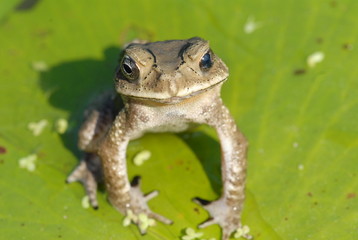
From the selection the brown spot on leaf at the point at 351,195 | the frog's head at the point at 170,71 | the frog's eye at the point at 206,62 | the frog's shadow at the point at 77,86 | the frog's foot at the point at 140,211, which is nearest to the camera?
the frog's head at the point at 170,71

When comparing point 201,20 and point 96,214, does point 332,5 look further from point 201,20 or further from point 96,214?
point 96,214

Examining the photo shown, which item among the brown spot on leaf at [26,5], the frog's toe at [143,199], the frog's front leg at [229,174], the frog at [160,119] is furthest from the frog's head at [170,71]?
the brown spot on leaf at [26,5]

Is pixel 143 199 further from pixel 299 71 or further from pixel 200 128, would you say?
pixel 299 71

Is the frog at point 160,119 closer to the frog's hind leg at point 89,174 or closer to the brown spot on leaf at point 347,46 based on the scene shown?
the frog's hind leg at point 89,174

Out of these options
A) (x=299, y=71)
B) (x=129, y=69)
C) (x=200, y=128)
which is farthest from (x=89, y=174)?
→ (x=299, y=71)

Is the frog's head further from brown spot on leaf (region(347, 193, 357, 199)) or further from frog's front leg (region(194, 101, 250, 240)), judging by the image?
brown spot on leaf (region(347, 193, 357, 199))

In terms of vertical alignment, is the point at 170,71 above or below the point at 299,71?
above

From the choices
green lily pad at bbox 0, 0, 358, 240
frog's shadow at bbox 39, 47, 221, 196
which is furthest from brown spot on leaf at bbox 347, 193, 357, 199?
frog's shadow at bbox 39, 47, 221, 196
